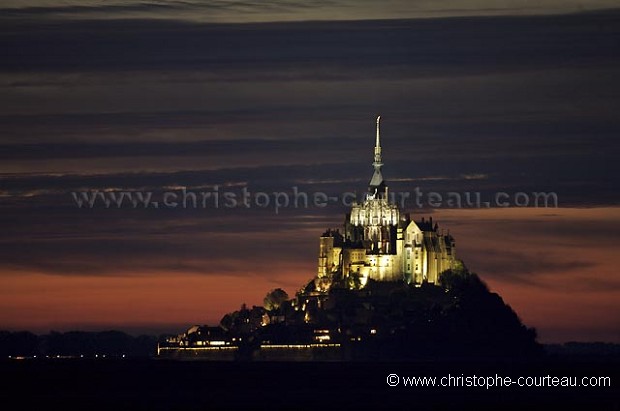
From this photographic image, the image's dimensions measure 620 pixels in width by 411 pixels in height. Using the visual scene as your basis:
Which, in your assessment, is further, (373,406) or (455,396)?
(455,396)

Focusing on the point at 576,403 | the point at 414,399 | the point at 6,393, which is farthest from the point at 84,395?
the point at 576,403

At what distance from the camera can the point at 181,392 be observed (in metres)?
166

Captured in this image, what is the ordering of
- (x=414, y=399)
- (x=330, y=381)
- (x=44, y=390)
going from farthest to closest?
(x=330, y=381) < (x=44, y=390) < (x=414, y=399)

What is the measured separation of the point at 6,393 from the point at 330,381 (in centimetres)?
3874

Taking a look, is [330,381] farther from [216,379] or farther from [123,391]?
[123,391]

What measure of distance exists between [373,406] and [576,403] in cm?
1478

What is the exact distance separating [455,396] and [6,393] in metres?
37.3

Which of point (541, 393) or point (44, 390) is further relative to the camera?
point (44, 390)

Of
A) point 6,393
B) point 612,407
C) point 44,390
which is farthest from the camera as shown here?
point 44,390

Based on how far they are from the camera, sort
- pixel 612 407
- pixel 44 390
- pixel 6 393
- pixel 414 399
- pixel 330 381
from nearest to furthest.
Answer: pixel 612 407 → pixel 414 399 → pixel 6 393 → pixel 44 390 → pixel 330 381

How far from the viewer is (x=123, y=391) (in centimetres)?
17500

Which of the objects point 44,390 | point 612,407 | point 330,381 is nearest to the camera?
point 612,407

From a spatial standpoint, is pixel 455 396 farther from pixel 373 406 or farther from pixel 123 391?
pixel 123 391

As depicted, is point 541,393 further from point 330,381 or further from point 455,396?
point 330,381
